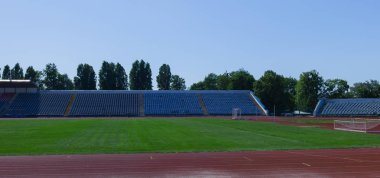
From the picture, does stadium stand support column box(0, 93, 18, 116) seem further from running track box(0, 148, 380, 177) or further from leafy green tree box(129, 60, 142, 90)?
running track box(0, 148, 380, 177)

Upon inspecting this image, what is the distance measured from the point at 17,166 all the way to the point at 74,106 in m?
72.3

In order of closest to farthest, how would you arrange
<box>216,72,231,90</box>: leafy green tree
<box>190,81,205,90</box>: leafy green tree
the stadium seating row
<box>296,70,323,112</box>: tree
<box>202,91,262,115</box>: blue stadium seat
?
1. the stadium seating row
2. <box>202,91,262,115</box>: blue stadium seat
3. <box>296,70,323,112</box>: tree
4. <box>216,72,231,90</box>: leafy green tree
5. <box>190,81,205,90</box>: leafy green tree

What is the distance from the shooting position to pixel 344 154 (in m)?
17.4

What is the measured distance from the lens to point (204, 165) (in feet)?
48.1

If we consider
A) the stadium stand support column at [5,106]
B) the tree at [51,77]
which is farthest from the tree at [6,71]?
the stadium stand support column at [5,106]

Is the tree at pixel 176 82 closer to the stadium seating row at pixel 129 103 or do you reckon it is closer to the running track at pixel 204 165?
the stadium seating row at pixel 129 103

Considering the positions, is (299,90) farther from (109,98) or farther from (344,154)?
(344,154)

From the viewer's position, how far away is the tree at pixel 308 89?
100 meters

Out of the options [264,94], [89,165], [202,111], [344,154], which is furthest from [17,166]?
[264,94]

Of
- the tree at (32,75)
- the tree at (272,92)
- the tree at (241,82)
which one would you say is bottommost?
the tree at (272,92)

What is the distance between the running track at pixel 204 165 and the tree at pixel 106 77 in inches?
4093

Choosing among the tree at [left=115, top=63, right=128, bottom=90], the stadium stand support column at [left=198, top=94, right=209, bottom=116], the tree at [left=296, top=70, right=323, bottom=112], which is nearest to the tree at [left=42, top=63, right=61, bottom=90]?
the tree at [left=115, top=63, right=128, bottom=90]

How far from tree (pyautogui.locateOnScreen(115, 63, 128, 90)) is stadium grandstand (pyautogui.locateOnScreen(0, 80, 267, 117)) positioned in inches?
1110

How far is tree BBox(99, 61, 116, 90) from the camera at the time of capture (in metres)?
120
